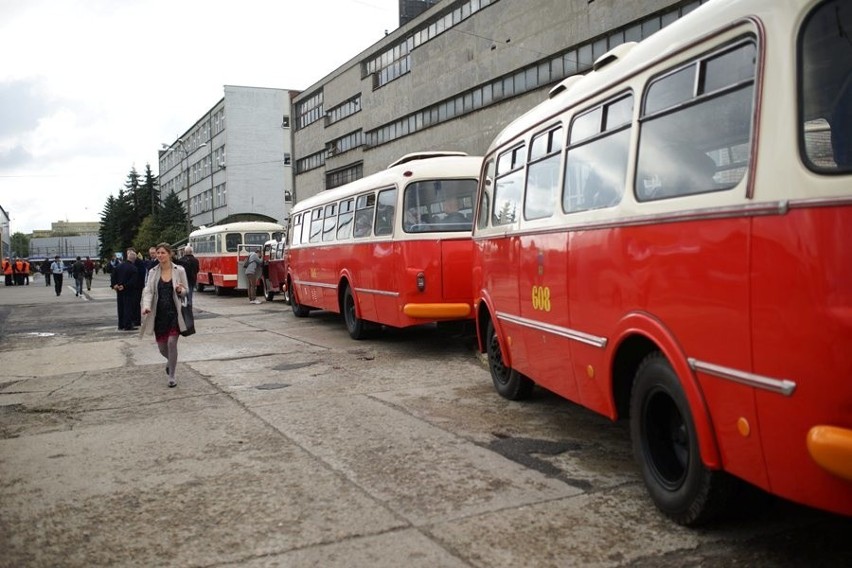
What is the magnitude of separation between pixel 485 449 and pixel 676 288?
2.50 meters

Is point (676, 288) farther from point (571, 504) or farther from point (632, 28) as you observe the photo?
point (632, 28)

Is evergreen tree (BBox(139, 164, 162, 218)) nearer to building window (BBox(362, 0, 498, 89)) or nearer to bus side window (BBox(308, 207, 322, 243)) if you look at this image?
building window (BBox(362, 0, 498, 89))

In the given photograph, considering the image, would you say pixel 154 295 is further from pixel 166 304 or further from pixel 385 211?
pixel 385 211

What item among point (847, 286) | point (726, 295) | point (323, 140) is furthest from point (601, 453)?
point (323, 140)

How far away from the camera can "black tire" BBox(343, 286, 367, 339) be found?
13.2m

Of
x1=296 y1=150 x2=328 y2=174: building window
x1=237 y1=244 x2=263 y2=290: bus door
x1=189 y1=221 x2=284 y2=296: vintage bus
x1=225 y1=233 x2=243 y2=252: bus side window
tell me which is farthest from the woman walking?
x1=296 y1=150 x2=328 y2=174: building window

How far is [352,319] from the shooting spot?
13562 mm

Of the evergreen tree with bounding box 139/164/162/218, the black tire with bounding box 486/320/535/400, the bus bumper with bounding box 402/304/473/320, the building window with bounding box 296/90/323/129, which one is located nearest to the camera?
the black tire with bounding box 486/320/535/400

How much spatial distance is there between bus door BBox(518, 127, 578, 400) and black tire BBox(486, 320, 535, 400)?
1017mm

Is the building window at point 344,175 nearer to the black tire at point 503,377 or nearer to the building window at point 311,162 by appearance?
the building window at point 311,162

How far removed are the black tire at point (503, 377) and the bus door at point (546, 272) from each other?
102 centimetres

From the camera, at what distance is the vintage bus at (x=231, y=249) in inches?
1203

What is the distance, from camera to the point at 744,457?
11.4 ft

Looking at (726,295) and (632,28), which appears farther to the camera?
(632,28)
